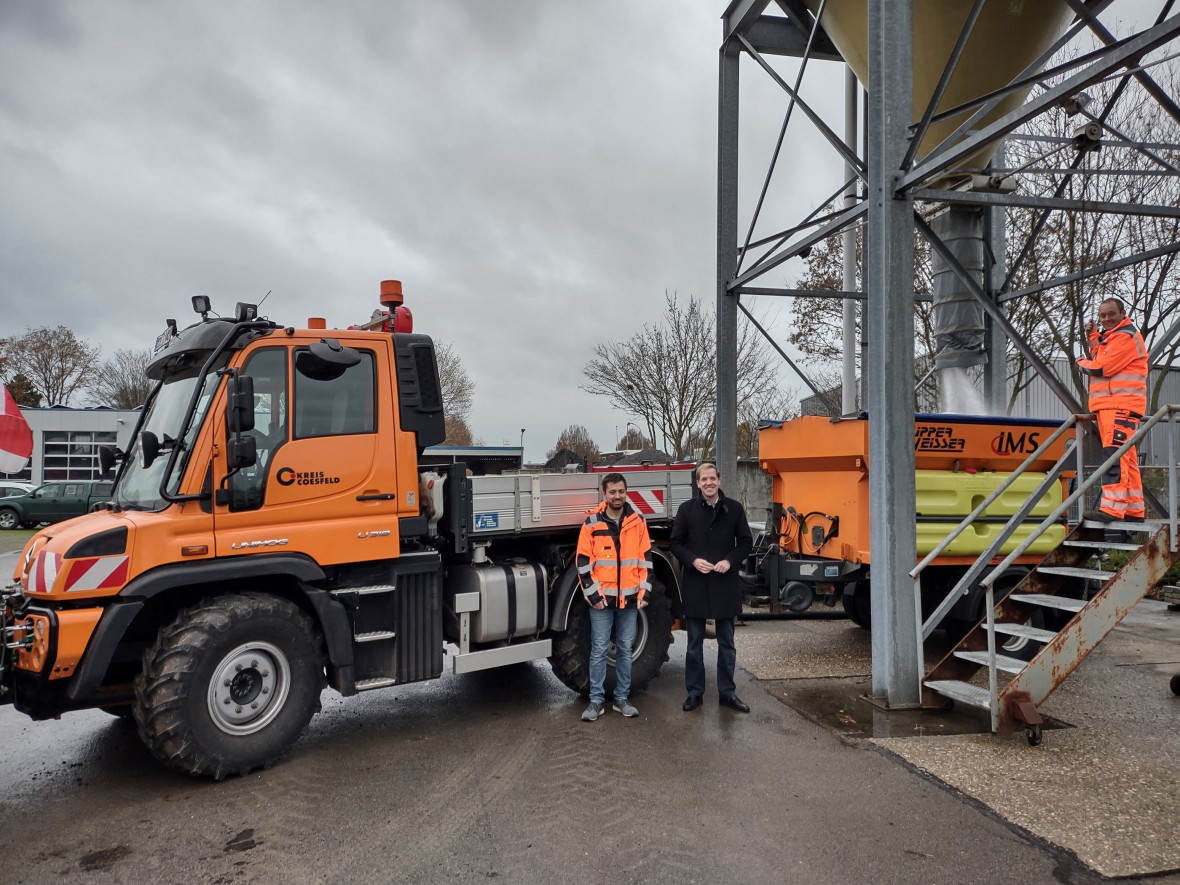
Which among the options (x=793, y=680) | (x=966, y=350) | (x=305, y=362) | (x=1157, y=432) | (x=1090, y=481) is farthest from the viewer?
(x=1157, y=432)

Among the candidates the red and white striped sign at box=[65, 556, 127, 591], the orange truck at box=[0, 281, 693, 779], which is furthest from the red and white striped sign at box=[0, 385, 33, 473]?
the red and white striped sign at box=[65, 556, 127, 591]

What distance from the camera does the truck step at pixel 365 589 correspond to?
5.26 meters

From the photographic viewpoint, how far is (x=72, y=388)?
41.5 m

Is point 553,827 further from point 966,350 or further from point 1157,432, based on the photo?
point 1157,432

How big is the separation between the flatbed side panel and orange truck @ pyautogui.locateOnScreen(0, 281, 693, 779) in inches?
0.8

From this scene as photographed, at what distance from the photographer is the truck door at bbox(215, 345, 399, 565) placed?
195 inches

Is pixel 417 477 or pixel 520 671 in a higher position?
pixel 417 477

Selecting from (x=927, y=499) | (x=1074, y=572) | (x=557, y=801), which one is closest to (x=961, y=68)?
(x=927, y=499)

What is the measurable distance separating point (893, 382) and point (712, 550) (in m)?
1.79

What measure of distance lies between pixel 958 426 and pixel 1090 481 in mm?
1651

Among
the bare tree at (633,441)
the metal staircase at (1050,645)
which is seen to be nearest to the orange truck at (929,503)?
the metal staircase at (1050,645)

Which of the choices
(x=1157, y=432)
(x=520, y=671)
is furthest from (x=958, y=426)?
(x=1157, y=432)

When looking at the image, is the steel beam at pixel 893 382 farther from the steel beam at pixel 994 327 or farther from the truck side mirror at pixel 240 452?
the truck side mirror at pixel 240 452

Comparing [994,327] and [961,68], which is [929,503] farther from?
[961,68]
